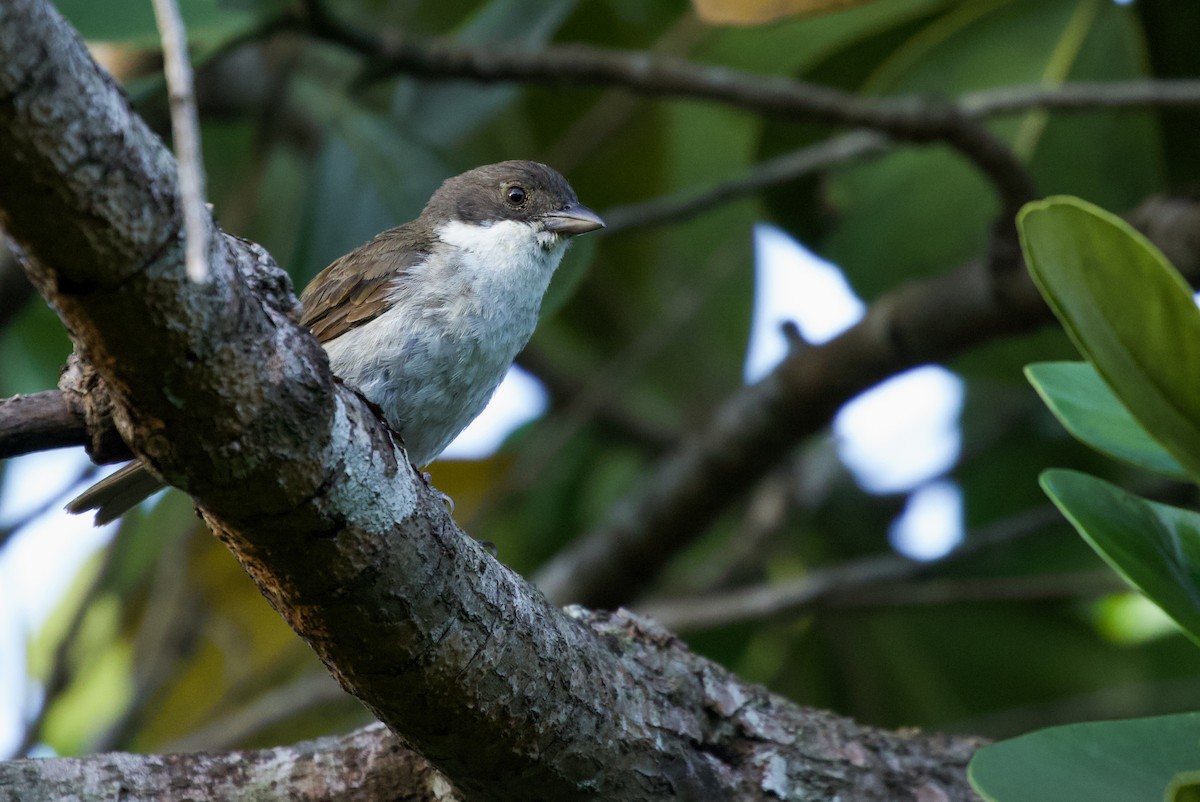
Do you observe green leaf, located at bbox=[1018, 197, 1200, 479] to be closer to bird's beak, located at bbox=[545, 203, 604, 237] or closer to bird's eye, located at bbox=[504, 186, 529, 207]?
bird's beak, located at bbox=[545, 203, 604, 237]

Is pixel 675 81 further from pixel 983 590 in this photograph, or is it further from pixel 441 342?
pixel 983 590

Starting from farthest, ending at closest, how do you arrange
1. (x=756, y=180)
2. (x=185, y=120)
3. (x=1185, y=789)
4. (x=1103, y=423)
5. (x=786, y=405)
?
1. (x=786, y=405)
2. (x=756, y=180)
3. (x=1103, y=423)
4. (x=1185, y=789)
5. (x=185, y=120)

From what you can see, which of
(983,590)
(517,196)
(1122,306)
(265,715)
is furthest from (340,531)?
(983,590)

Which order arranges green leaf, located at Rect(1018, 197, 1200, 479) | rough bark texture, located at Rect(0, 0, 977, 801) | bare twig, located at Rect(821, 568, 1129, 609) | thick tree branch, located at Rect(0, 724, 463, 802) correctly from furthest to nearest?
bare twig, located at Rect(821, 568, 1129, 609) → thick tree branch, located at Rect(0, 724, 463, 802) → green leaf, located at Rect(1018, 197, 1200, 479) → rough bark texture, located at Rect(0, 0, 977, 801)

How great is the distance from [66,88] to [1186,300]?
1630 millimetres

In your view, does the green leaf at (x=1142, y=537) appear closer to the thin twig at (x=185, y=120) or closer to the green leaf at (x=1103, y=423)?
the green leaf at (x=1103, y=423)

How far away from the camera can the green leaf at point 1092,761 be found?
211 centimetres

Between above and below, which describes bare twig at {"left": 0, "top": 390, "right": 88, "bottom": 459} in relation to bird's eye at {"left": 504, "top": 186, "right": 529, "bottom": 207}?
below

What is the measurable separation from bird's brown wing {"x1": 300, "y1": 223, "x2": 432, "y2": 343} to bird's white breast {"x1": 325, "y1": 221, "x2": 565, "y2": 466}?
0.05 meters

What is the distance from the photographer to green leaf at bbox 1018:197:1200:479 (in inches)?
76.0

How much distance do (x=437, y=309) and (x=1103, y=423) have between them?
183 centimetres

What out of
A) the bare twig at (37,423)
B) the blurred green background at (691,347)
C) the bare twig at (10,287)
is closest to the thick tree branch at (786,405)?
the blurred green background at (691,347)

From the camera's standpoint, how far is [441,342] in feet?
11.5

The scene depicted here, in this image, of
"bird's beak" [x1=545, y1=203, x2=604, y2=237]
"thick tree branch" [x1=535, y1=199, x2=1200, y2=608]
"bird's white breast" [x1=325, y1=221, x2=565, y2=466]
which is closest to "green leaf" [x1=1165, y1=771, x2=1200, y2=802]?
"bird's white breast" [x1=325, y1=221, x2=565, y2=466]
